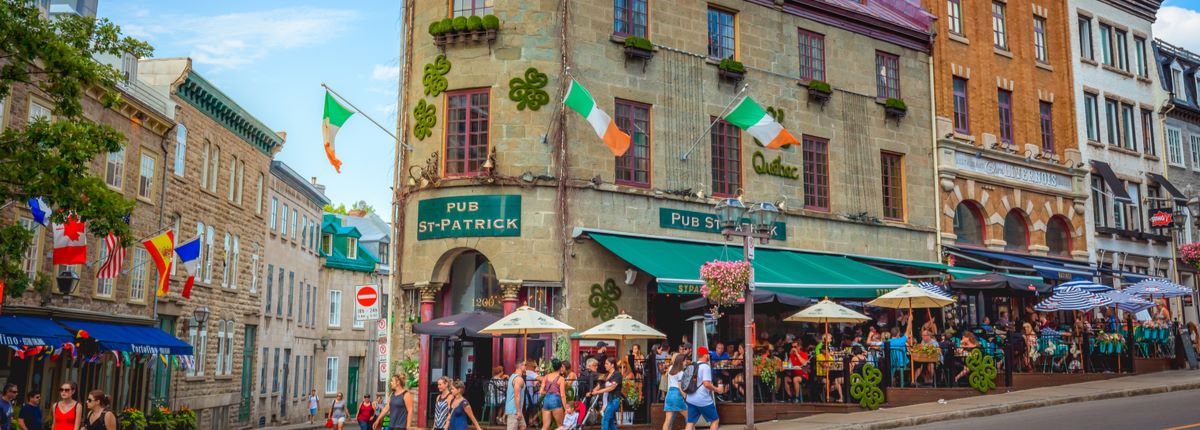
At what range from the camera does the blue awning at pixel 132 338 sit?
26308 mm

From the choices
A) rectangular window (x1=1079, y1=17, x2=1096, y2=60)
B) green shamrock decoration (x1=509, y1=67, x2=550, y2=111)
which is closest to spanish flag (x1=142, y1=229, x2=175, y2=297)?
green shamrock decoration (x1=509, y1=67, x2=550, y2=111)

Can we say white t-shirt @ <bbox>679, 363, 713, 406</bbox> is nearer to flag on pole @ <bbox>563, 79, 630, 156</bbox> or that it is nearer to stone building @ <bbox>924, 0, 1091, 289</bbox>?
flag on pole @ <bbox>563, 79, 630, 156</bbox>

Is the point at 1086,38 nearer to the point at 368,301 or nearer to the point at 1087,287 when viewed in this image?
the point at 1087,287

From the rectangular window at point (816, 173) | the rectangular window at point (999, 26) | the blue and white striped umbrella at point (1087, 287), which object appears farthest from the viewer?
the rectangular window at point (999, 26)

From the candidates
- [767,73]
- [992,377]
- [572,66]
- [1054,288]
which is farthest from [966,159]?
[572,66]

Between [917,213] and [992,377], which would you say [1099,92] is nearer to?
[917,213]

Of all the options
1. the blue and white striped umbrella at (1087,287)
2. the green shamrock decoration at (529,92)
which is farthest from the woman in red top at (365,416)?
the blue and white striped umbrella at (1087,287)

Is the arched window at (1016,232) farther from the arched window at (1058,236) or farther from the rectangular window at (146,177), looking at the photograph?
the rectangular window at (146,177)

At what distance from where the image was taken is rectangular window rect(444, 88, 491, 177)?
23.6 meters

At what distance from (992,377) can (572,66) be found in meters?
11.2

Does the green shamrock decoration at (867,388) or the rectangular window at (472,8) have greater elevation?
the rectangular window at (472,8)

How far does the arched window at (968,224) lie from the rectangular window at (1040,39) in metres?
6.47

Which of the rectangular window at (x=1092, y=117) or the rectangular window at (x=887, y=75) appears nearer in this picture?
the rectangular window at (x=887, y=75)

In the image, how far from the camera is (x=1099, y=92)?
1441 inches
